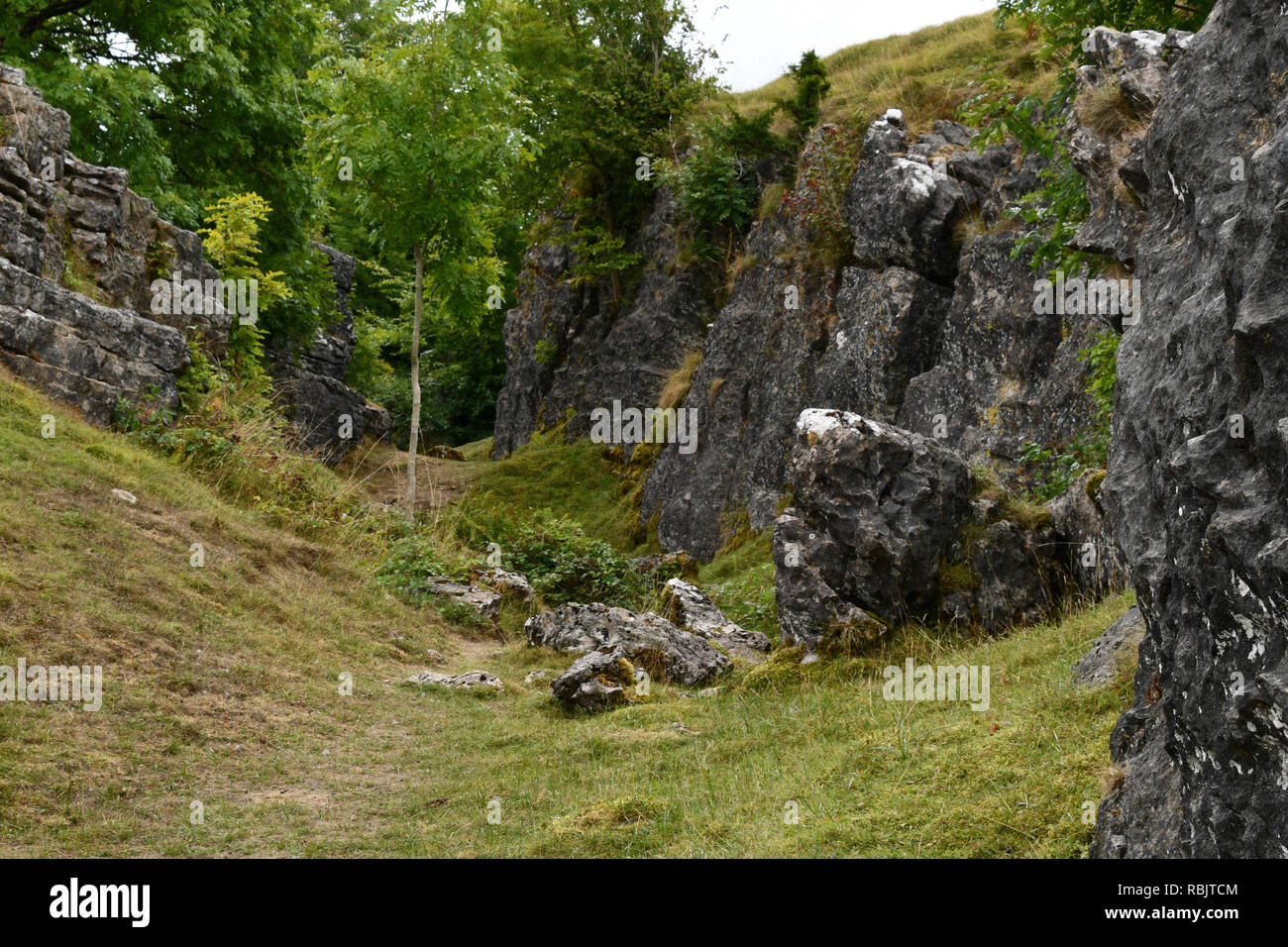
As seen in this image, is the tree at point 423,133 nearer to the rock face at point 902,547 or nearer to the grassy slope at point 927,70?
the grassy slope at point 927,70

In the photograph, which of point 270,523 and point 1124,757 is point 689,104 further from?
point 1124,757

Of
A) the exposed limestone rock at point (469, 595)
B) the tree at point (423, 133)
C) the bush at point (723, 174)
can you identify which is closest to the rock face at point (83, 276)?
the tree at point (423, 133)

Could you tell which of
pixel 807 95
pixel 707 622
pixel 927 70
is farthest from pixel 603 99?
pixel 707 622

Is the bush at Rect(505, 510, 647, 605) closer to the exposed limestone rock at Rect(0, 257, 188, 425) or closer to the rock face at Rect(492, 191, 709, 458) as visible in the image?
the exposed limestone rock at Rect(0, 257, 188, 425)

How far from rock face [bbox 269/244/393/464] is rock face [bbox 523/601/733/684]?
11648mm

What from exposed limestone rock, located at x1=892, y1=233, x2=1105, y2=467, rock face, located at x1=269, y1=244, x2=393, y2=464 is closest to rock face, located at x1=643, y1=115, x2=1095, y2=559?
exposed limestone rock, located at x1=892, y1=233, x2=1105, y2=467

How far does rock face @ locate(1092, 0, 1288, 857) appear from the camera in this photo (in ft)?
10.2

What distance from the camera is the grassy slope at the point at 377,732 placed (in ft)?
18.2

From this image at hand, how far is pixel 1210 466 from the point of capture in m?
3.33

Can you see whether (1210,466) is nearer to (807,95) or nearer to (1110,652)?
(1110,652)

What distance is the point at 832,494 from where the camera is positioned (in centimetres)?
1020

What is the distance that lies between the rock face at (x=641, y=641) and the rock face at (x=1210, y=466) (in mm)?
6258

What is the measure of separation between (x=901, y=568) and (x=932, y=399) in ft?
18.4

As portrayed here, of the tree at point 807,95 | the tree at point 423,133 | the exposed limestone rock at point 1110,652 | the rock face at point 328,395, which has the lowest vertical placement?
the exposed limestone rock at point 1110,652
